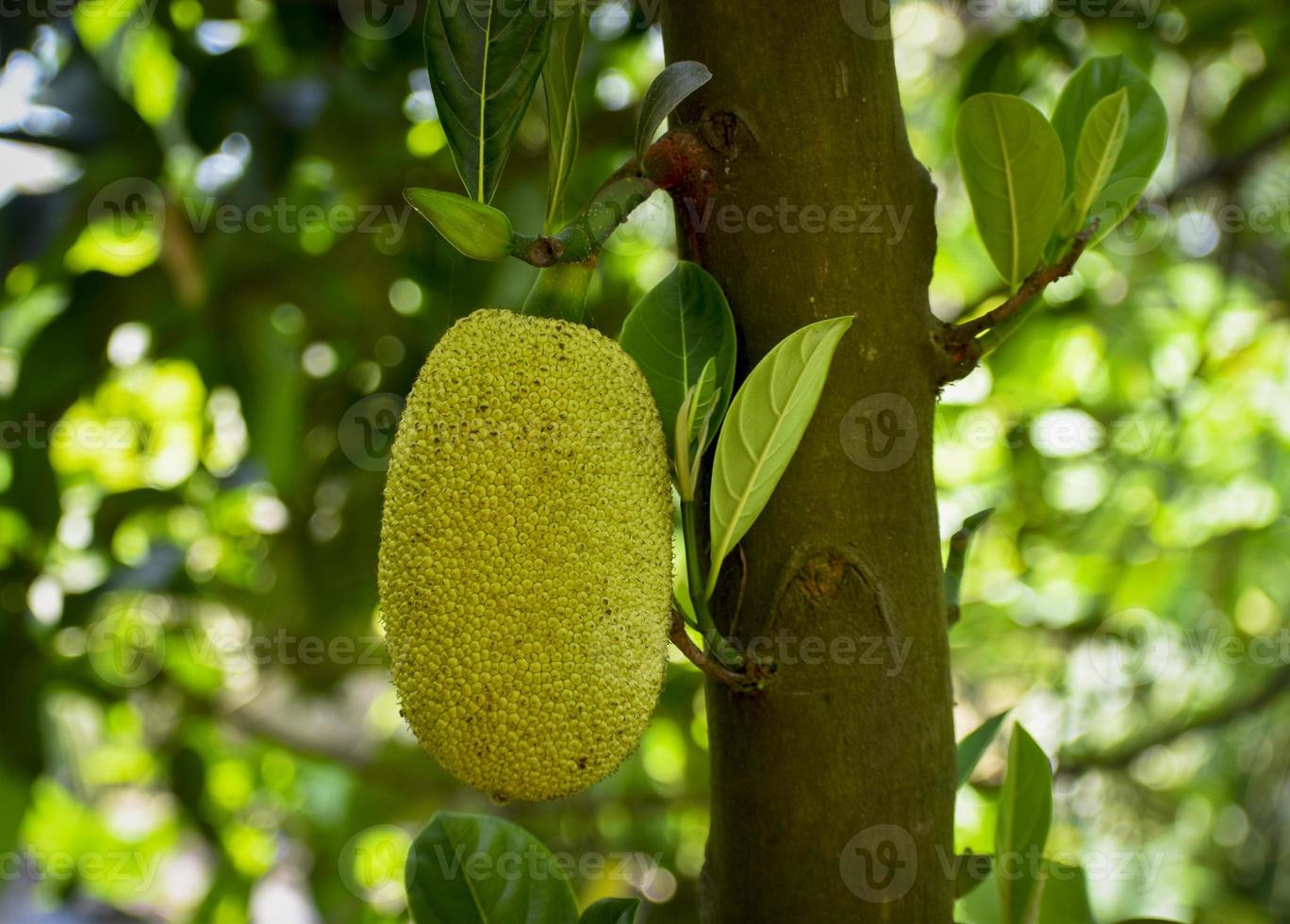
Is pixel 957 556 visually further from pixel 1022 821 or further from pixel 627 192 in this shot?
pixel 627 192

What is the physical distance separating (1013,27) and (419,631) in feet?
2.84

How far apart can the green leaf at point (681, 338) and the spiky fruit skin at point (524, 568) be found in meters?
0.04

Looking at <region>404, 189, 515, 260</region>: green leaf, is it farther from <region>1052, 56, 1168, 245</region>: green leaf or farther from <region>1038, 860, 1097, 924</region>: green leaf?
<region>1038, 860, 1097, 924</region>: green leaf

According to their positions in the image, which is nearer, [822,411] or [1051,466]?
[822,411]

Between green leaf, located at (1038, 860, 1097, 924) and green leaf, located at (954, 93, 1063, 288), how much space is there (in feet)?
0.98

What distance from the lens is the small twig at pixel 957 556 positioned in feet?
1.65

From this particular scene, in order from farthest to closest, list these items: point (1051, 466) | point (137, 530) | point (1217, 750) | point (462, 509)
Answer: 1. point (1217, 750)
2. point (137, 530)
3. point (1051, 466)
4. point (462, 509)

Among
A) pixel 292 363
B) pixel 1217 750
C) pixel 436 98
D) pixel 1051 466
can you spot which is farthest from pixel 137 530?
pixel 1217 750

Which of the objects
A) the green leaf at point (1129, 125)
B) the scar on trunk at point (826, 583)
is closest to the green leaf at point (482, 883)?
the scar on trunk at point (826, 583)

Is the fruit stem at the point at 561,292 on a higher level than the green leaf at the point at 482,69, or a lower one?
lower

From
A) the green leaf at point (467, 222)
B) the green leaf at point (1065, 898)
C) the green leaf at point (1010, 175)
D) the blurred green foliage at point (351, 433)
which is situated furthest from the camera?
the blurred green foliage at point (351, 433)

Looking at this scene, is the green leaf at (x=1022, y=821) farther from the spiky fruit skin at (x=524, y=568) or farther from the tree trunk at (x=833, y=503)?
the spiky fruit skin at (x=524, y=568)

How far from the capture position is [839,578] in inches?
16.9

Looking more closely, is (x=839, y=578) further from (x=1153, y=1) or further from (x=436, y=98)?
(x=1153, y=1)
